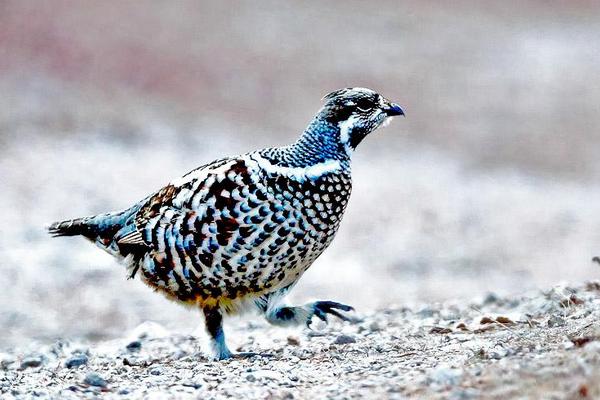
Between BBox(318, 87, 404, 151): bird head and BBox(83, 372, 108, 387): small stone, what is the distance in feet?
8.54

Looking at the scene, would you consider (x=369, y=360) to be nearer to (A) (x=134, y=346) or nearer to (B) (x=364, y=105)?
(B) (x=364, y=105)

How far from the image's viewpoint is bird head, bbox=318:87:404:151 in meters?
8.26

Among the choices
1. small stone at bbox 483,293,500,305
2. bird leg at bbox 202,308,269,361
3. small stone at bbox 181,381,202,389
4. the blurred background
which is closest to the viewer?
small stone at bbox 181,381,202,389

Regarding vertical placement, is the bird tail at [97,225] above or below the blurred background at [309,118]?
below

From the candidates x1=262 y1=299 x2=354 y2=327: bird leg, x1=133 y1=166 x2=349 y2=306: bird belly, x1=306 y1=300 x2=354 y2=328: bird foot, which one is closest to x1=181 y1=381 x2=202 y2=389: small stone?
x1=133 y1=166 x2=349 y2=306: bird belly

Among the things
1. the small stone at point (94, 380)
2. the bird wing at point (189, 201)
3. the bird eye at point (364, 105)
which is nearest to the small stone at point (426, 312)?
the bird eye at point (364, 105)

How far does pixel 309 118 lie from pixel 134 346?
16.3 m

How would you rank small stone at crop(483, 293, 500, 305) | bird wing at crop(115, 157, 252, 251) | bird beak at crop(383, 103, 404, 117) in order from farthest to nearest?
small stone at crop(483, 293, 500, 305) < bird beak at crop(383, 103, 404, 117) < bird wing at crop(115, 157, 252, 251)

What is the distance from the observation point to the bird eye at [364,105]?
27.2 ft

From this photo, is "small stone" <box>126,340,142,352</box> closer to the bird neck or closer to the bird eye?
the bird neck

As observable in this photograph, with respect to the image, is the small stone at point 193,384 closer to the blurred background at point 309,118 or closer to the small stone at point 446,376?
the small stone at point 446,376

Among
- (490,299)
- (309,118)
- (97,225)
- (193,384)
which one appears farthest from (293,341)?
(309,118)

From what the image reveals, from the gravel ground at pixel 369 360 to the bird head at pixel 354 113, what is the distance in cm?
162

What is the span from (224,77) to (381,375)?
21526 mm
